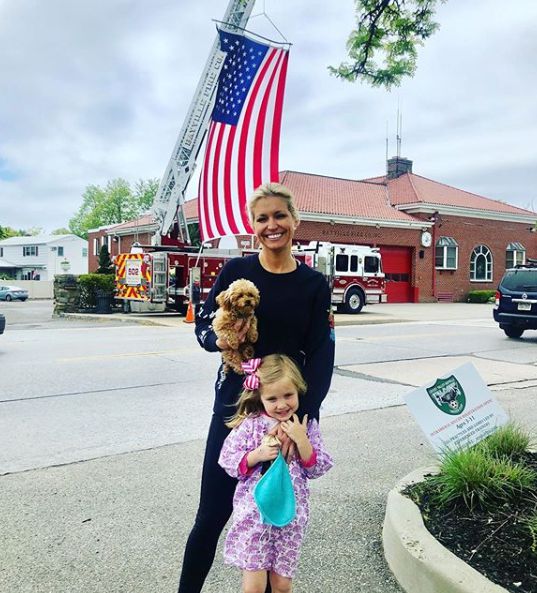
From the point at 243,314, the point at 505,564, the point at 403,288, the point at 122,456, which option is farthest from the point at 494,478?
the point at 403,288

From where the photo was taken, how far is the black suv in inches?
526

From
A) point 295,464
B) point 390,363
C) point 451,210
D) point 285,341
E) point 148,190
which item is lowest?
point 390,363

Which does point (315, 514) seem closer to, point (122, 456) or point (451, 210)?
point (122, 456)

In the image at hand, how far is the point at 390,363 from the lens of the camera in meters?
10.0

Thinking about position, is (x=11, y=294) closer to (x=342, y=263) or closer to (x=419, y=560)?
(x=342, y=263)

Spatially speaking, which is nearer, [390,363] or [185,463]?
[185,463]

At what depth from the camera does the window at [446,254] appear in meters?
32.8

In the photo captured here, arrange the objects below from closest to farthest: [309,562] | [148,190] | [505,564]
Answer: [505,564] < [309,562] < [148,190]

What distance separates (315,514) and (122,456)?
186 centimetres

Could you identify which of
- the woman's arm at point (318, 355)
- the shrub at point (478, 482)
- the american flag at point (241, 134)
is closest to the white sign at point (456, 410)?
the shrub at point (478, 482)

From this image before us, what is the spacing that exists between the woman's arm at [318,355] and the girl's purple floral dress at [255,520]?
19cm

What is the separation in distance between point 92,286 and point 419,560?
776 inches

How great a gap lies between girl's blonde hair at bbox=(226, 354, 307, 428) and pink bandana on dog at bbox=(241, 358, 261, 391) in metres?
0.01

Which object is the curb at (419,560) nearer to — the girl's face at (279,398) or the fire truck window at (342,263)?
the girl's face at (279,398)
